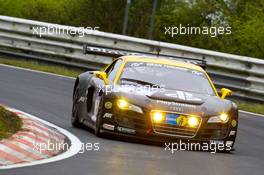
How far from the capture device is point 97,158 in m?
10.2

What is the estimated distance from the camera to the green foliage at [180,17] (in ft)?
114

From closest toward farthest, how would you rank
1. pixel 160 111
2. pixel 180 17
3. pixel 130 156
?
pixel 130 156, pixel 160 111, pixel 180 17

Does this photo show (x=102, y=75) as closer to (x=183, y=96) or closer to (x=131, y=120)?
(x=131, y=120)

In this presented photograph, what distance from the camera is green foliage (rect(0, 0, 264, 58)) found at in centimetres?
3484

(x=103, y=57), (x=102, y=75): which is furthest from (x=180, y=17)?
(x=102, y=75)

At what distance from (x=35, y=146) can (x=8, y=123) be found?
137cm

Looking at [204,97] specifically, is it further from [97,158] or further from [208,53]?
[208,53]

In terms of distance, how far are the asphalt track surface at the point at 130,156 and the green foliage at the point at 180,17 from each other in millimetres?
16864

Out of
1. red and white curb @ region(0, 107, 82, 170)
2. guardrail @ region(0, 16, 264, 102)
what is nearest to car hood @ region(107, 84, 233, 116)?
red and white curb @ region(0, 107, 82, 170)

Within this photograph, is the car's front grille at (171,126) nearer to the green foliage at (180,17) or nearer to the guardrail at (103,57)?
the guardrail at (103,57)

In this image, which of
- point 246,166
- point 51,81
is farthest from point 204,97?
point 51,81

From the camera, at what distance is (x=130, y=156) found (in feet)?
34.8

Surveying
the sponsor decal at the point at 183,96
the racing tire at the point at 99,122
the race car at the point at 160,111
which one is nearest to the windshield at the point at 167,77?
the race car at the point at 160,111

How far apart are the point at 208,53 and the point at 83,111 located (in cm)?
842
